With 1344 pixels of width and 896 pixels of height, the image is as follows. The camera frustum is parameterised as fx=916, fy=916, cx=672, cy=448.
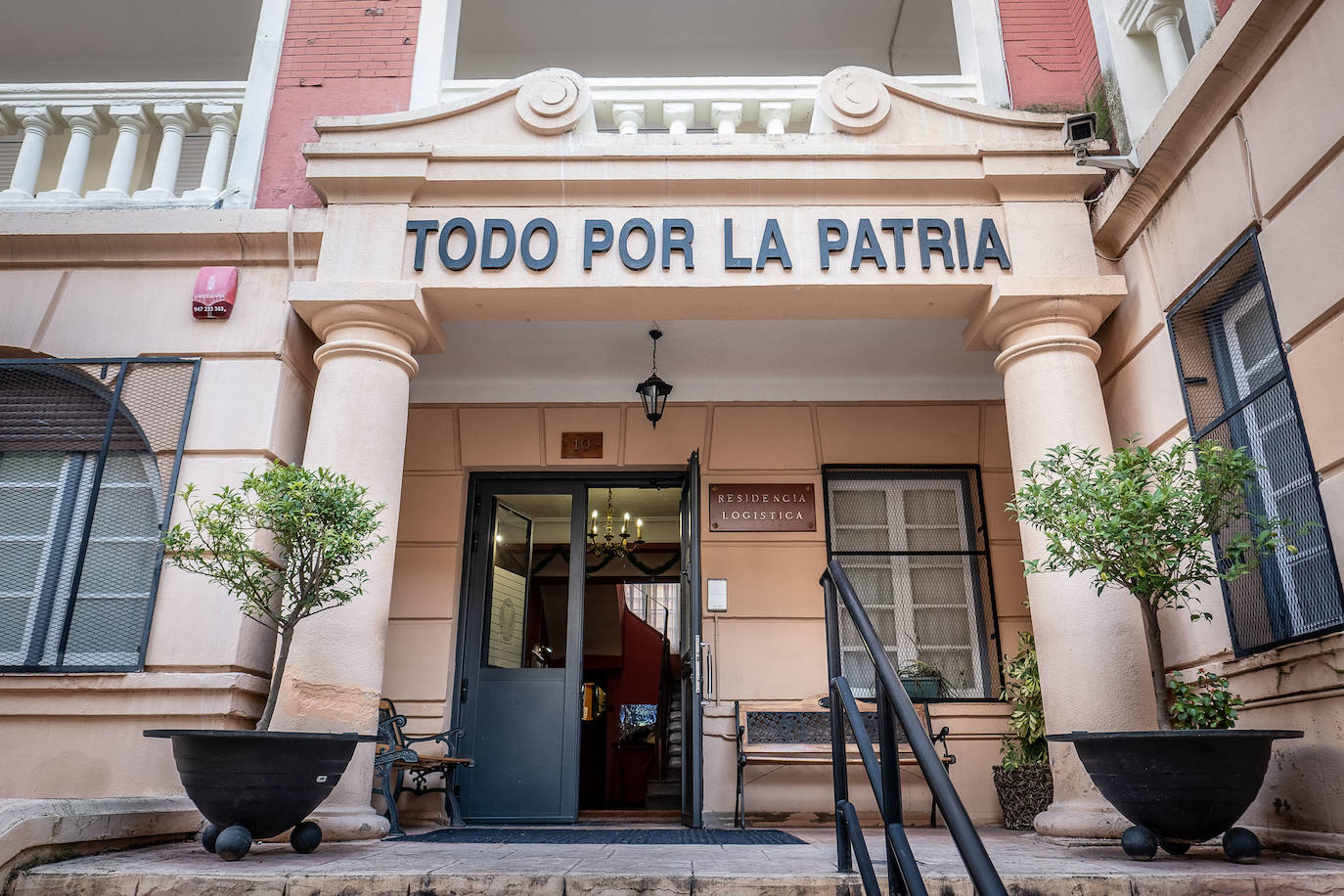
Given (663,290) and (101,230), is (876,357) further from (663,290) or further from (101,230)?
(101,230)

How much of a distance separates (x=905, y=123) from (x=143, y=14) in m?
6.84

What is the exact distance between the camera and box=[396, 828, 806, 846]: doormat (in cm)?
448

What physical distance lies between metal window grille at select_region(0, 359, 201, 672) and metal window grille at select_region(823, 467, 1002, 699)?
4400mm

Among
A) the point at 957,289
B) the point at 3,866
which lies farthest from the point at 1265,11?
the point at 3,866

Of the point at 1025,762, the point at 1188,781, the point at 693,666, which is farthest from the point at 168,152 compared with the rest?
the point at 1025,762

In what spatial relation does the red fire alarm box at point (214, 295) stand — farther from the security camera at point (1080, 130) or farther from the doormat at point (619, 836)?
the security camera at point (1080, 130)

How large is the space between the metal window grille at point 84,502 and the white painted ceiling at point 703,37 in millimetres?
4816

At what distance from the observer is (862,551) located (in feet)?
22.5

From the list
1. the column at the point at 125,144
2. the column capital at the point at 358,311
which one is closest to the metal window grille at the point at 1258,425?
the column capital at the point at 358,311

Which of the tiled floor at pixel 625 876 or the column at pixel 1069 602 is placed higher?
the column at pixel 1069 602

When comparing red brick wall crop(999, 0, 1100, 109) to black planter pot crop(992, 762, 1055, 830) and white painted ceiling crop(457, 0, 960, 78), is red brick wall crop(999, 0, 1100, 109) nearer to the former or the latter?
white painted ceiling crop(457, 0, 960, 78)

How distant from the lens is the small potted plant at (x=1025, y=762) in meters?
5.58

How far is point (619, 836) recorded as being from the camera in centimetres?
500

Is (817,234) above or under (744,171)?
under
